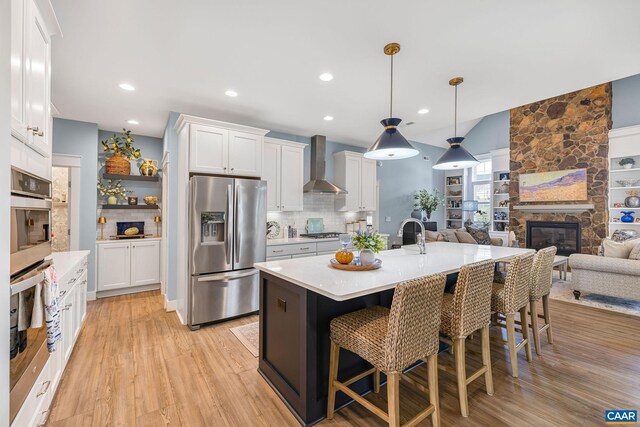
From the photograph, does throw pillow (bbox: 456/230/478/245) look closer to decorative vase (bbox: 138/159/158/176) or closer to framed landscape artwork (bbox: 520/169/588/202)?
framed landscape artwork (bbox: 520/169/588/202)

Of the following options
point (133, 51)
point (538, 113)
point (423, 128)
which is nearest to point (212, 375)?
point (133, 51)

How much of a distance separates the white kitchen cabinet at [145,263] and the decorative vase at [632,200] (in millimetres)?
8863

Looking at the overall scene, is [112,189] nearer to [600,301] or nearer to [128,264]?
[128,264]

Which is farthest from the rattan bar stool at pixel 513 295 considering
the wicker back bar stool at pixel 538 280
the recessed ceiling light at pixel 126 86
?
the recessed ceiling light at pixel 126 86

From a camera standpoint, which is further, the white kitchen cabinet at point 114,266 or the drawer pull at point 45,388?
the white kitchen cabinet at point 114,266

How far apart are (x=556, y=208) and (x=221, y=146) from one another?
707 centimetres

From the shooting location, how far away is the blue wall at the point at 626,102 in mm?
5777

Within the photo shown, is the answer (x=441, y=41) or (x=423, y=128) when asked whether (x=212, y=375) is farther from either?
(x=423, y=128)

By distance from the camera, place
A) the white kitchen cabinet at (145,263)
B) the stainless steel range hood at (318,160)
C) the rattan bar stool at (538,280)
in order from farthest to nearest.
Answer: the stainless steel range hood at (318,160) < the white kitchen cabinet at (145,263) < the rattan bar stool at (538,280)

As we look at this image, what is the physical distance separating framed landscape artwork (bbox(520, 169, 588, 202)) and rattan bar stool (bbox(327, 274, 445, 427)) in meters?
6.63

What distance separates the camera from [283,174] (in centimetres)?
479

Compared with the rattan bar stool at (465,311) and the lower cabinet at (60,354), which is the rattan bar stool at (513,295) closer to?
the rattan bar stool at (465,311)

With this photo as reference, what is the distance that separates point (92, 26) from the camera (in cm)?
223

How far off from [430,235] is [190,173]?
461cm
